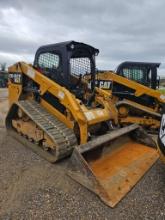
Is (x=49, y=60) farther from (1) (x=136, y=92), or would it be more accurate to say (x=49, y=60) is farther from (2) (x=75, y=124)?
(1) (x=136, y=92)

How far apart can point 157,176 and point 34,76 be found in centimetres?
305

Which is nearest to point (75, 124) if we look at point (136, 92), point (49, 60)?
point (49, 60)

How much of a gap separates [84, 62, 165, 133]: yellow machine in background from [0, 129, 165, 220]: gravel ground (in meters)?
3.51

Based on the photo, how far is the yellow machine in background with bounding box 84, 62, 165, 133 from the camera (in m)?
7.45

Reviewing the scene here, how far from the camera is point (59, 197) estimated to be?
3.15 meters

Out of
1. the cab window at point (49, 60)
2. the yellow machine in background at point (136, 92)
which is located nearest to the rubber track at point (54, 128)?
the cab window at point (49, 60)

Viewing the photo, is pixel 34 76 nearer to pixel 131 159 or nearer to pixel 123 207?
pixel 131 159

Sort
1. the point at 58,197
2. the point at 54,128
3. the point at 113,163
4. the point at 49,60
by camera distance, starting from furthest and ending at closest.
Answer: the point at 49,60
the point at 54,128
the point at 113,163
the point at 58,197

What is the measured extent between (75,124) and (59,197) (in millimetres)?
1529

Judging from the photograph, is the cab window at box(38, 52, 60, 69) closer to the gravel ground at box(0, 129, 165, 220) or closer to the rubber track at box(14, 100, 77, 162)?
the rubber track at box(14, 100, 77, 162)

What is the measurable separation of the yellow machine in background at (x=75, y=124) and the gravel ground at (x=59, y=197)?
128 mm

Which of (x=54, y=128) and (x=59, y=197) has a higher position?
(x=54, y=128)

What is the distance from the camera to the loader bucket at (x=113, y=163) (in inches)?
126

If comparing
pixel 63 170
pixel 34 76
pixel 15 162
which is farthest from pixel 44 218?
pixel 34 76
